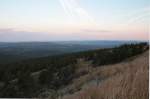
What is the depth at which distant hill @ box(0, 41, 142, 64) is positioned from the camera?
2.98 metres

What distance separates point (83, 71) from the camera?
388 cm

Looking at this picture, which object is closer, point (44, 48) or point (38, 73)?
point (44, 48)

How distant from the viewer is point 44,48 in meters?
3.05

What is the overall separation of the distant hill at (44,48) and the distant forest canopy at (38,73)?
8 centimetres

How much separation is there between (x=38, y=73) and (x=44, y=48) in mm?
797

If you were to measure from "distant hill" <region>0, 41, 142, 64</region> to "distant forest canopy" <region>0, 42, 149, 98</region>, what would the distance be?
0.26ft

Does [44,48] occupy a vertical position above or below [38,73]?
above

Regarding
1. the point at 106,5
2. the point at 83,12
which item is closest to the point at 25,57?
the point at 83,12

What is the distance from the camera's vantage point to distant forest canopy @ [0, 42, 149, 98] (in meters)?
3.23

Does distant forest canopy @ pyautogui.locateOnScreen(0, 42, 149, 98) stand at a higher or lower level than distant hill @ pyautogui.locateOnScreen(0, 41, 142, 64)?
lower

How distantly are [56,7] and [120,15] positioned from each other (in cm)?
67

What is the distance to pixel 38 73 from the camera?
3.75 metres

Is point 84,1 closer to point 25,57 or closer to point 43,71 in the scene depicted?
point 25,57

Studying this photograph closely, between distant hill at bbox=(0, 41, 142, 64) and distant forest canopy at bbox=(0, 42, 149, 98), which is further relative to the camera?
distant forest canopy at bbox=(0, 42, 149, 98)
